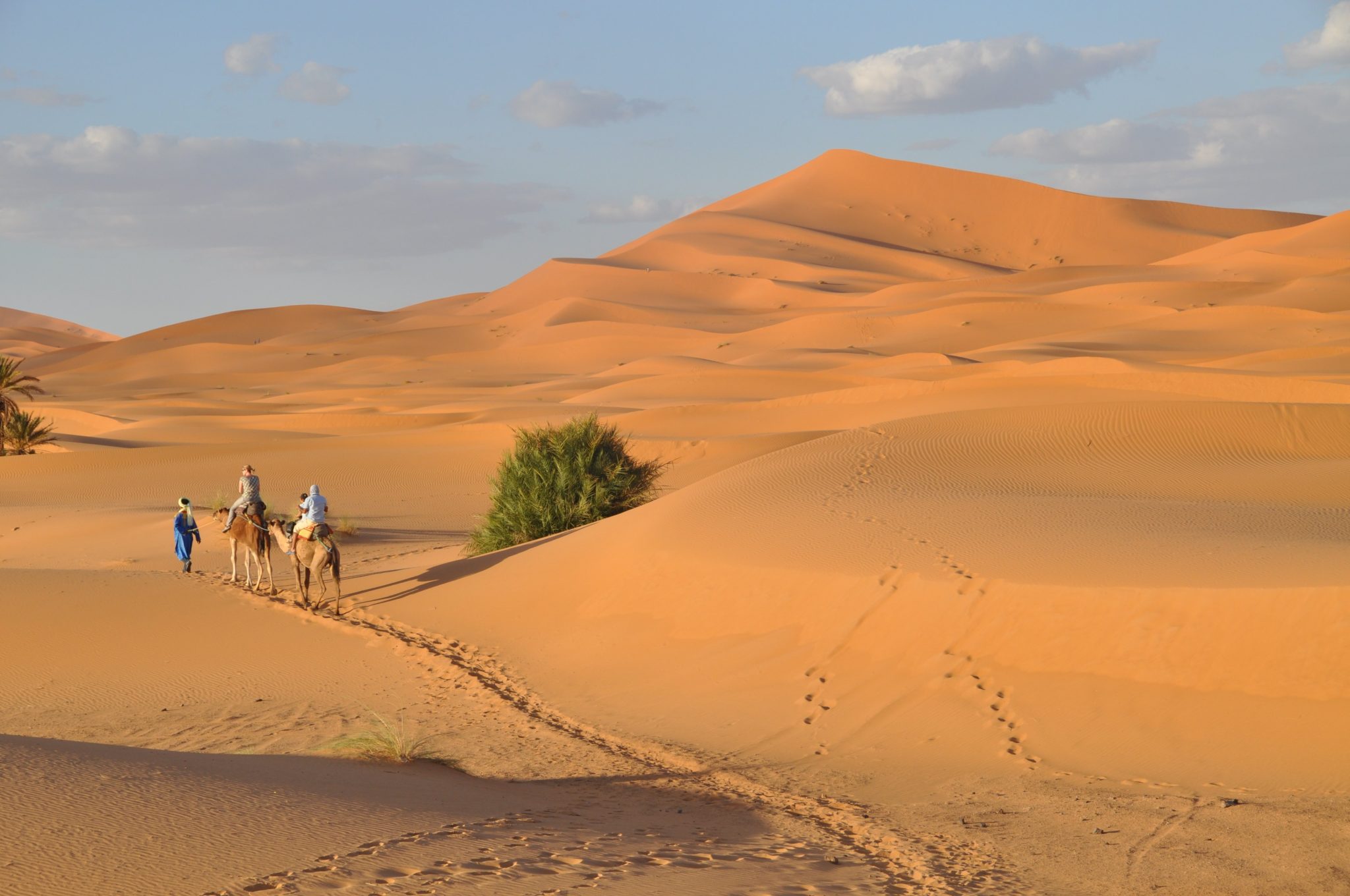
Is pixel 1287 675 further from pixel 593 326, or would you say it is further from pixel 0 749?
pixel 593 326

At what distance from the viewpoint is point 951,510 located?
13227mm

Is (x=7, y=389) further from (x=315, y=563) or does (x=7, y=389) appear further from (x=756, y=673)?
(x=756, y=673)

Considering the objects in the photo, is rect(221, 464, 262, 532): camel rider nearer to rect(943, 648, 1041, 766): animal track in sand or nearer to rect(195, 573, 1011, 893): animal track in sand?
rect(195, 573, 1011, 893): animal track in sand

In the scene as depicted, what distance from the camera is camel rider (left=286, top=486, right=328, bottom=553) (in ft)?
46.1

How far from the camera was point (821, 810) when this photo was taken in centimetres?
770

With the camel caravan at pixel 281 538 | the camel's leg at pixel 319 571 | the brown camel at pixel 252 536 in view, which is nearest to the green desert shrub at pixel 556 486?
the camel caravan at pixel 281 538

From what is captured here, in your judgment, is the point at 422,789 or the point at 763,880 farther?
the point at 422,789

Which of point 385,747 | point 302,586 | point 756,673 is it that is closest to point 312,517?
point 302,586

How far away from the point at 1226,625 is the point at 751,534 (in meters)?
5.37

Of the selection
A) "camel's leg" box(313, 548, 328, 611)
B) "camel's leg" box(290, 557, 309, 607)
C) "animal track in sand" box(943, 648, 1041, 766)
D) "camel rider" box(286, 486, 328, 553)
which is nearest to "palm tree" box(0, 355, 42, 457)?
"camel's leg" box(290, 557, 309, 607)

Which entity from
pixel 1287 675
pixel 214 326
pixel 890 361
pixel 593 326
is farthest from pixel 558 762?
pixel 214 326

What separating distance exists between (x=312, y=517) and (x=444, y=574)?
254 centimetres

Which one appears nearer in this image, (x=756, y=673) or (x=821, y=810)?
(x=821, y=810)

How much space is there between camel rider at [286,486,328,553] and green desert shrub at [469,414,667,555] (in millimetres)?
4460
